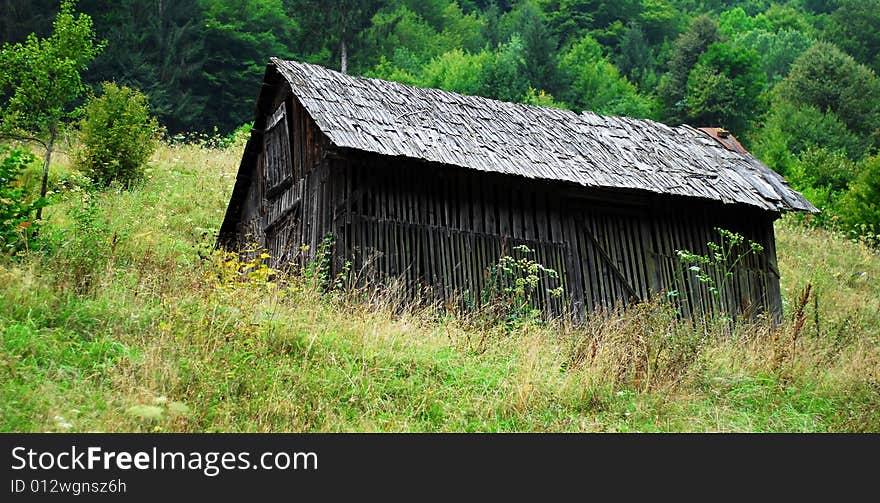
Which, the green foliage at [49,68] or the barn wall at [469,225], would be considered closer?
the barn wall at [469,225]

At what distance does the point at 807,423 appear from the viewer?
27.8ft

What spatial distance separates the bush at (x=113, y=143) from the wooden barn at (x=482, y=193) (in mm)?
4216

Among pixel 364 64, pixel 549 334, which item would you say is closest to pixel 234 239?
pixel 549 334

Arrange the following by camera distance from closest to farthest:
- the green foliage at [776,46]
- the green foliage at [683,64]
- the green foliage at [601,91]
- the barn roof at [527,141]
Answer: the barn roof at [527,141], the green foliage at [601,91], the green foliage at [683,64], the green foliage at [776,46]

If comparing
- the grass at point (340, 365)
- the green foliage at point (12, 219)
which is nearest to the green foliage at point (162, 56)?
the green foliage at point (12, 219)

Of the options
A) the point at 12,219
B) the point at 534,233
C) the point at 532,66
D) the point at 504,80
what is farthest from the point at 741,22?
the point at 12,219

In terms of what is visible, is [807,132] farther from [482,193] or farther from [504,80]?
[482,193]

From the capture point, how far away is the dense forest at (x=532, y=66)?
109 feet

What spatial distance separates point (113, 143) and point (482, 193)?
973 centimetres

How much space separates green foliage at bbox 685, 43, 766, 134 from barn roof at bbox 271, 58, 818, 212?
22324 millimetres

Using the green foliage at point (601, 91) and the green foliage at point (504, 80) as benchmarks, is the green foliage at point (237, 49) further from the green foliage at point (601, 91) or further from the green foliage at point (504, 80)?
the green foliage at point (601, 91)

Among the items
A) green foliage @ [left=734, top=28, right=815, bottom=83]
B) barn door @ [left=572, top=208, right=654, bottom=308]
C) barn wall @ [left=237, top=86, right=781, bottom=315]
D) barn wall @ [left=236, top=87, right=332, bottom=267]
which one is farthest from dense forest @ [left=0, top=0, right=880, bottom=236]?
barn wall @ [left=236, top=87, right=332, bottom=267]

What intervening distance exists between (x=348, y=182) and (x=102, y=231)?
3374 mm
